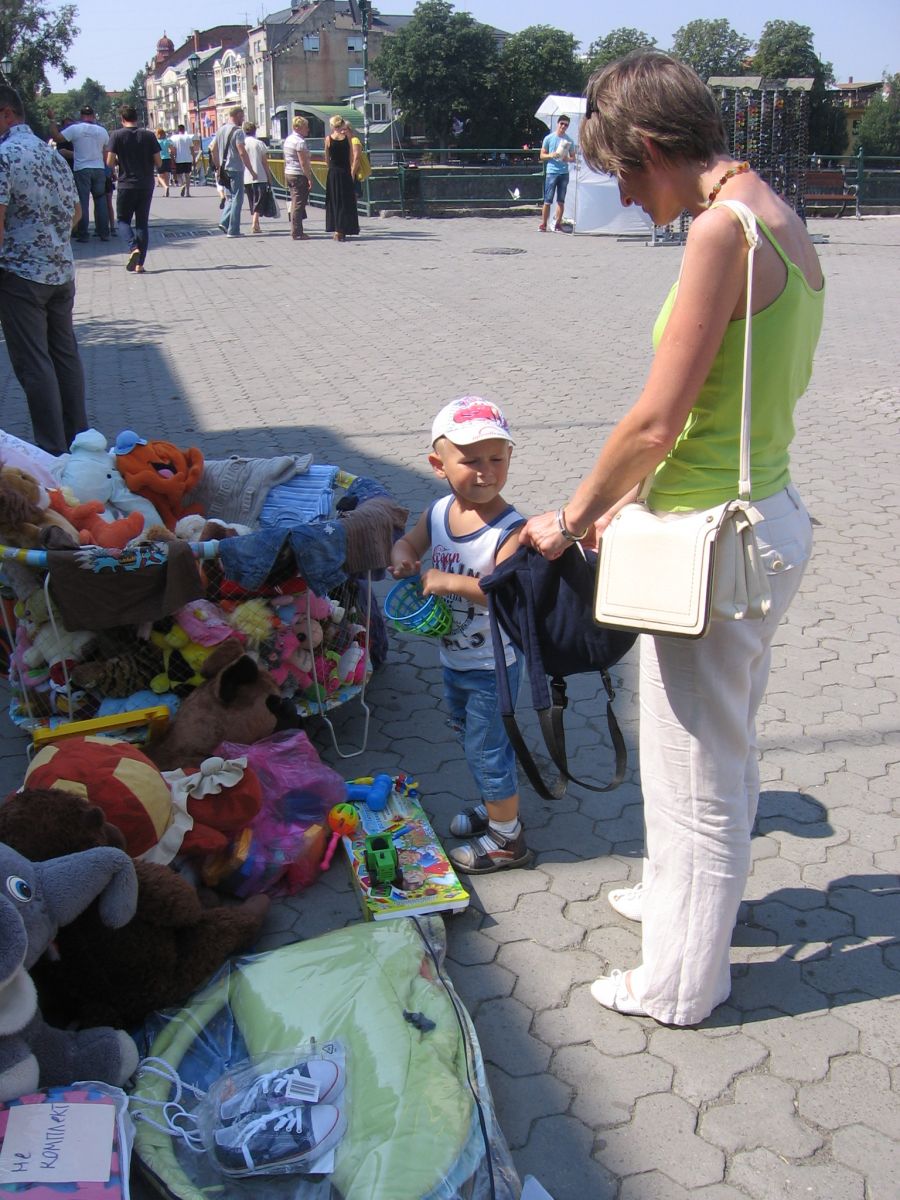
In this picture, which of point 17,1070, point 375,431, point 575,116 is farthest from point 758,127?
point 17,1070

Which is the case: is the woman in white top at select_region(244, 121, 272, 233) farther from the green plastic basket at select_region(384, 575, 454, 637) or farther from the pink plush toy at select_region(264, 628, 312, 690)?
the green plastic basket at select_region(384, 575, 454, 637)

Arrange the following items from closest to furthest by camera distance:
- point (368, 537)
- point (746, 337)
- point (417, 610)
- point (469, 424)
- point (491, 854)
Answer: point (746, 337), point (469, 424), point (417, 610), point (491, 854), point (368, 537)

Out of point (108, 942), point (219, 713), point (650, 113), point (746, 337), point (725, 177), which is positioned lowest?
point (108, 942)

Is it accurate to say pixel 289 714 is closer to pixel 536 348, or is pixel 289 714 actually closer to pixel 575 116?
pixel 536 348

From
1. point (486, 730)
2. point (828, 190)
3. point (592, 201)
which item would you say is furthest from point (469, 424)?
point (828, 190)

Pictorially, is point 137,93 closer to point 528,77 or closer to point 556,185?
point 528,77

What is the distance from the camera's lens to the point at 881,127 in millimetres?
44688

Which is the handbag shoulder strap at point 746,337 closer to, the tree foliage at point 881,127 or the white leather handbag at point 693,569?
the white leather handbag at point 693,569

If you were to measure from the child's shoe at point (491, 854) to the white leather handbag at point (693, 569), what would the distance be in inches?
50.6

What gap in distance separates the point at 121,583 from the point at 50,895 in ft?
4.02

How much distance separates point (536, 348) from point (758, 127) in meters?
7.67

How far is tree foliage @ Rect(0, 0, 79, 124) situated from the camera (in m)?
40.1

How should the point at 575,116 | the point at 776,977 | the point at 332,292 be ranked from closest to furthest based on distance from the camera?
1. the point at 776,977
2. the point at 332,292
3. the point at 575,116

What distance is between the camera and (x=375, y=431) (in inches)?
298
